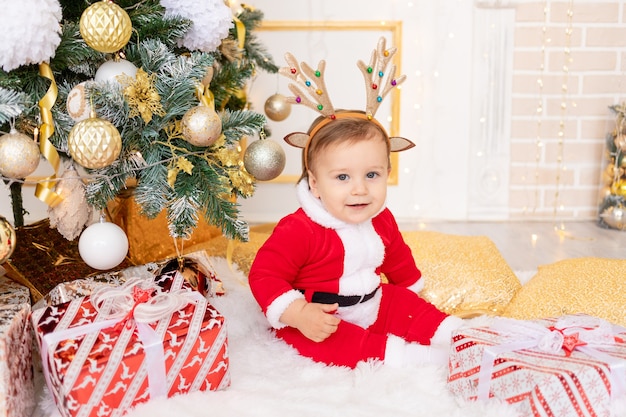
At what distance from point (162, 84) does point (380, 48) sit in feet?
1.39

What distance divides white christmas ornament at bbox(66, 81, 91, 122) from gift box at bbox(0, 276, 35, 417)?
0.34 metres

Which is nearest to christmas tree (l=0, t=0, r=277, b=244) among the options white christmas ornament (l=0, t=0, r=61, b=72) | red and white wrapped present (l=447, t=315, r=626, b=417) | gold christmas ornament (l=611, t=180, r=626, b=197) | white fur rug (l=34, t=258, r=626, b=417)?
white christmas ornament (l=0, t=0, r=61, b=72)

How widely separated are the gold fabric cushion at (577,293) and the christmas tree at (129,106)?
0.70 meters

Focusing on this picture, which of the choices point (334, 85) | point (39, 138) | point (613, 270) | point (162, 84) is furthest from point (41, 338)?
point (334, 85)

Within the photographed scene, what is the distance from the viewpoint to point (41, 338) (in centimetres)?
100

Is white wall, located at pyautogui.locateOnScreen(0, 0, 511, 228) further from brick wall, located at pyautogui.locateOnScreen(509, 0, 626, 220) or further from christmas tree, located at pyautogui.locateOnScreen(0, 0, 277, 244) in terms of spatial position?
christmas tree, located at pyautogui.locateOnScreen(0, 0, 277, 244)

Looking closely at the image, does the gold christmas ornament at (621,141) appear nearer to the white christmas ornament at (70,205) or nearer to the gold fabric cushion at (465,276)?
the gold fabric cushion at (465,276)

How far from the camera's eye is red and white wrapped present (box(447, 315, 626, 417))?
93 cm

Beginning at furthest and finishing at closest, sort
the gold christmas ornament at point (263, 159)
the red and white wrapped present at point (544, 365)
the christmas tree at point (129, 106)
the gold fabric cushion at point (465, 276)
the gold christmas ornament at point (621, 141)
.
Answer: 1. the gold christmas ornament at point (621, 141)
2. the gold fabric cushion at point (465, 276)
3. the gold christmas ornament at point (263, 159)
4. the christmas tree at point (129, 106)
5. the red and white wrapped present at point (544, 365)

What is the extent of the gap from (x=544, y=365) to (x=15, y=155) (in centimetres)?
89

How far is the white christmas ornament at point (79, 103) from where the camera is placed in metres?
1.09

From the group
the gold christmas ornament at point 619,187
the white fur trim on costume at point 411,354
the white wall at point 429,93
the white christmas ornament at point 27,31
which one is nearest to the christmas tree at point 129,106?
the white christmas ornament at point 27,31

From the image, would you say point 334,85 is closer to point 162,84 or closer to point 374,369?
point 162,84

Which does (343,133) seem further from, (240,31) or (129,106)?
(240,31)
